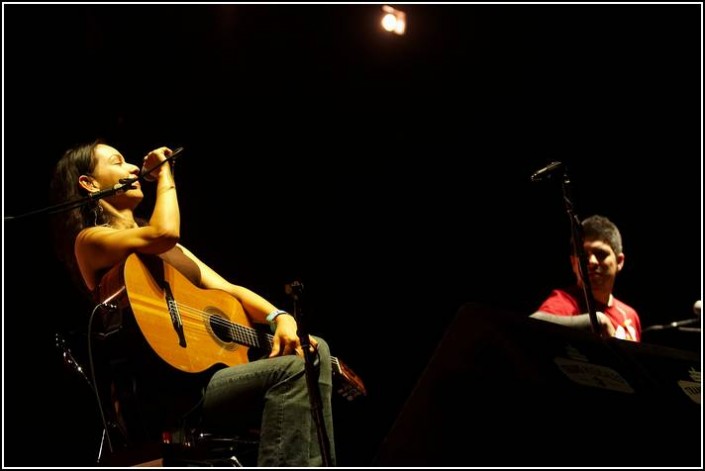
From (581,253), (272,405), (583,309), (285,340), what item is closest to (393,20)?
(583,309)

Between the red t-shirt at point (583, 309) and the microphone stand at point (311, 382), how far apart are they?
182 cm

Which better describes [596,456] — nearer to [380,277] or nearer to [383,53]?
[380,277]

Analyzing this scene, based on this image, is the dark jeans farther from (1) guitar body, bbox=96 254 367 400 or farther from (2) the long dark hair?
(2) the long dark hair

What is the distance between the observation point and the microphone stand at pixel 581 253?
259 cm

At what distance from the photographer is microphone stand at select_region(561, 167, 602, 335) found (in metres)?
2.59

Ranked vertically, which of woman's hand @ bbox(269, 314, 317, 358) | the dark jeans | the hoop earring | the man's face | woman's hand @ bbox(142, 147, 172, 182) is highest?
woman's hand @ bbox(142, 147, 172, 182)

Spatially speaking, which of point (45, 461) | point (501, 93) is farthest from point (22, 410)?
point (501, 93)

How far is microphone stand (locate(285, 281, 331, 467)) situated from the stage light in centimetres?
342

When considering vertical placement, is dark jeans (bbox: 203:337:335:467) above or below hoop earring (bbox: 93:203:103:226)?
below

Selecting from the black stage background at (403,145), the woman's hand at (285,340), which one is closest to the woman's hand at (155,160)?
the woman's hand at (285,340)

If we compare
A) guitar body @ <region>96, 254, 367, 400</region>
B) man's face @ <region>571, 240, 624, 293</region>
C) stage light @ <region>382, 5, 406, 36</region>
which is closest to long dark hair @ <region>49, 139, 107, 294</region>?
guitar body @ <region>96, 254, 367, 400</region>

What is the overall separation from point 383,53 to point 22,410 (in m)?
3.68

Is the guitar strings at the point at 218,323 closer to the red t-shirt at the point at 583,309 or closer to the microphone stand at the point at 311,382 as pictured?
the microphone stand at the point at 311,382

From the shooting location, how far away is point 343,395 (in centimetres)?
268
